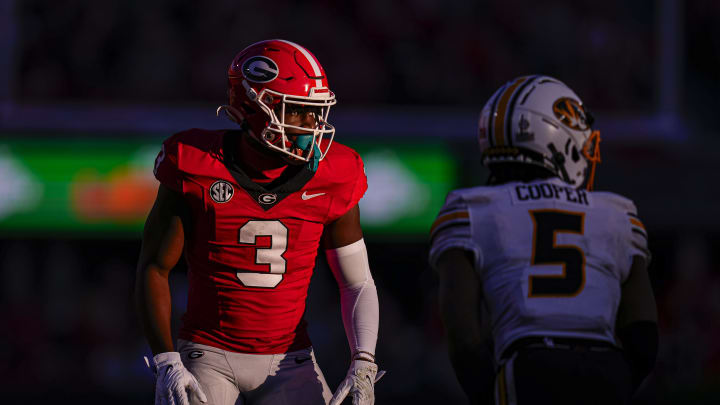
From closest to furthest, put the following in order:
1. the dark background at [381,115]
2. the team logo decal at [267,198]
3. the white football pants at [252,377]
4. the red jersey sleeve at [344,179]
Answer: the white football pants at [252,377], the team logo decal at [267,198], the red jersey sleeve at [344,179], the dark background at [381,115]

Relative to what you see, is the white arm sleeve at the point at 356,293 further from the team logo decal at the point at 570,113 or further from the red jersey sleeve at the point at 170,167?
the team logo decal at the point at 570,113

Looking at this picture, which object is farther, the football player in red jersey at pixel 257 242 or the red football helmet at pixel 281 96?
the red football helmet at pixel 281 96

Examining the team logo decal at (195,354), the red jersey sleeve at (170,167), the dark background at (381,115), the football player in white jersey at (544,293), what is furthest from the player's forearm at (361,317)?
the dark background at (381,115)

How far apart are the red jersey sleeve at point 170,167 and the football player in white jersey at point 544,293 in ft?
3.35

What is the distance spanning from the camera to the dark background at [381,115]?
476 inches

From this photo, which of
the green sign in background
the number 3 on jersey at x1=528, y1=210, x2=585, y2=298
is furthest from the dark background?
the number 3 on jersey at x1=528, y1=210, x2=585, y2=298

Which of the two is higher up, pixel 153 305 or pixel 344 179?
pixel 344 179

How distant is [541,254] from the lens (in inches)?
127

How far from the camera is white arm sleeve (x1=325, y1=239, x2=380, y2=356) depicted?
404cm

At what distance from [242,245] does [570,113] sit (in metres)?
1.24

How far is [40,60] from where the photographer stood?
12664 millimetres

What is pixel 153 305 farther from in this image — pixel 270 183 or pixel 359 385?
pixel 359 385

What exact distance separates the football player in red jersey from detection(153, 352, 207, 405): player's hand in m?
0.02

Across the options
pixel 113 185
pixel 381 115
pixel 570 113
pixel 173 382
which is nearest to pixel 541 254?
pixel 570 113
